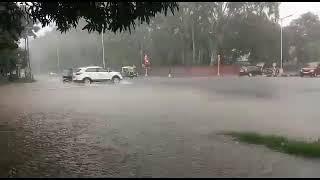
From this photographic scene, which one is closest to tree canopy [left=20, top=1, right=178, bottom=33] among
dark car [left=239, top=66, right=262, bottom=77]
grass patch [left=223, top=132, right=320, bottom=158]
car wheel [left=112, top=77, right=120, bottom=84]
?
grass patch [left=223, top=132, right=320, bottom=158]

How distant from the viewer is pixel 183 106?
19.1 meters

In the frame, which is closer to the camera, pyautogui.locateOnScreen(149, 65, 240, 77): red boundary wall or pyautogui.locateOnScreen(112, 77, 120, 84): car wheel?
pyautogui.locateOnScreen(112, 77, 120, 84): car wheel

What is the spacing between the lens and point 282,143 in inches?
391

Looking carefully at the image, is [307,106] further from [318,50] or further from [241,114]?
[318,50]

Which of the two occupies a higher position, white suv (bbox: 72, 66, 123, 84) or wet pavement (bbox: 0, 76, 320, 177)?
white suv (bbox: 72, 66, 123, 84)

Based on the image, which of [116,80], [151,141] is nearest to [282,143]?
[151,141]

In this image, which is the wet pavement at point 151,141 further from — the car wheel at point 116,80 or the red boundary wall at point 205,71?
the red boundary wall at point 205,71

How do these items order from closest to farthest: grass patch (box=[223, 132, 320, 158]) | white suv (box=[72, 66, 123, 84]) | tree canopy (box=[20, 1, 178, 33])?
1. tree canopy (box=[20, 1, 178, 33])
2. grass patch (box=[223, 132, 320, 158])
3. white suv (box=[72, 66, 123, 84])

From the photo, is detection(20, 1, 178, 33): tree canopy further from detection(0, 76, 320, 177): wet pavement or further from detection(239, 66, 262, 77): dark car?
detection(239, 66, 262, 77): dark car

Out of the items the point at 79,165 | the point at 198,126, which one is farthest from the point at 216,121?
the point at 79,165

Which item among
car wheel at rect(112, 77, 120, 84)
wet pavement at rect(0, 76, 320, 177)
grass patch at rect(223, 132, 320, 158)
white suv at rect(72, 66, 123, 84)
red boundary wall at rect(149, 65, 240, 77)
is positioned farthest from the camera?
red boundary wall at rect(149, 65, 240, 77)

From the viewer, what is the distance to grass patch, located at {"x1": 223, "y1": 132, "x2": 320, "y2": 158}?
9.11 m

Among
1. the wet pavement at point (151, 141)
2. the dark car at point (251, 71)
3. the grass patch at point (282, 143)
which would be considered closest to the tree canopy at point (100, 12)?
the wet pavement at point (151, 141)

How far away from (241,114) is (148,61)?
67423 mm
